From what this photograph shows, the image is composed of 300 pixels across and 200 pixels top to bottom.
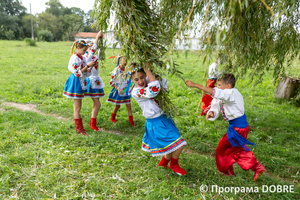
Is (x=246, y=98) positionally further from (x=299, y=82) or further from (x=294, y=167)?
(x=294, y=167)

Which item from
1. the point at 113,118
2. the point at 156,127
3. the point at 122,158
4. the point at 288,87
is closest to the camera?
the point at 156,127

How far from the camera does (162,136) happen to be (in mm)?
3230

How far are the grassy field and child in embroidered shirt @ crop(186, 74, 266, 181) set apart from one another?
24 cm

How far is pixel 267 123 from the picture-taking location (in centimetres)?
578

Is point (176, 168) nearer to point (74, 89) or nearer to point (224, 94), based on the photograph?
point (224, 94)

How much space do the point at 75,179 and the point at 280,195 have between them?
281cm

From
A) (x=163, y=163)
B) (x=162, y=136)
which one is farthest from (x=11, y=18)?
(x=162, y=136)

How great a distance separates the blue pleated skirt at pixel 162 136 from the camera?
320 centimetres

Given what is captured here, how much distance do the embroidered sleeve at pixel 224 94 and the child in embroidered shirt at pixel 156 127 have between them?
782 mm

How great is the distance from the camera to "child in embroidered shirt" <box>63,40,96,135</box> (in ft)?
15.3

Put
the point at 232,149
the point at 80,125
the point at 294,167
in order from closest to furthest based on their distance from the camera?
the point at 232,149, the point at 294,167, the point at 80,125

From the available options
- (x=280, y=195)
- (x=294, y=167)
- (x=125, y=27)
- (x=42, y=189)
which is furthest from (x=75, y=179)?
(x=294, y=167)

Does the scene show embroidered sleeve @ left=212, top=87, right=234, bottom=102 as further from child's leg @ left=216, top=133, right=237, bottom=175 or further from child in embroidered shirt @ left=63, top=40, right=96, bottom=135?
child in embroidered shirt @ left=63, top=40, right=96, bottom=135

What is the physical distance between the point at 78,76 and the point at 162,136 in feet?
7.90
